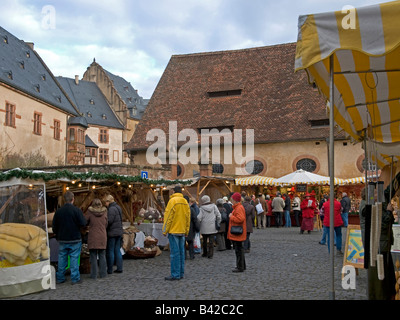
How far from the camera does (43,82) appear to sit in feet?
121

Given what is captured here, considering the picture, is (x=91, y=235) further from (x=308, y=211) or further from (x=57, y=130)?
(x=57, y=130)

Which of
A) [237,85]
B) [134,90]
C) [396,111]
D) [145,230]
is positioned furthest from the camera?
[134,90]

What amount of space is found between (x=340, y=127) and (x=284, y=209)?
1451 centimetres

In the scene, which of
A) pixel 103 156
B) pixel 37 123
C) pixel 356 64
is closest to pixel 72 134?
pixel 37 123

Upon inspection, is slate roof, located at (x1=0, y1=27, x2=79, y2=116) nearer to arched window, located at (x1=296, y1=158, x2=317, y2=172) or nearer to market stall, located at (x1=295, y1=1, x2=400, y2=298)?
arched window, located at (x1=296, y1=158, x2=317, y2=172)

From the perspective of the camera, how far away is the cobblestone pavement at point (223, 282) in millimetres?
7051

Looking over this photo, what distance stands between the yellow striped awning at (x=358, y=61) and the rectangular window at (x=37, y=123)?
29.4 meters

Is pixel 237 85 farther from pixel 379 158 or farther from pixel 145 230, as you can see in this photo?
pixel 379 158

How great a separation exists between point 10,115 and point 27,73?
647cm

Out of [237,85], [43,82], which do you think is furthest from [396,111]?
[43,82]

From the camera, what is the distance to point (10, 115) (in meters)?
29.8

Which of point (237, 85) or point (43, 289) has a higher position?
point (237, 85)

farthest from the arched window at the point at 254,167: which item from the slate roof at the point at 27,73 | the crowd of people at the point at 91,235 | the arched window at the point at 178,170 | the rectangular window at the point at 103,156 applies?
the rectangular window at the point at 103,156

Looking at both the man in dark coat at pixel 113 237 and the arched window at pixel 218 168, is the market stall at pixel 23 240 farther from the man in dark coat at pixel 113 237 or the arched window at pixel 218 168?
the arched window at pixel 218 168
